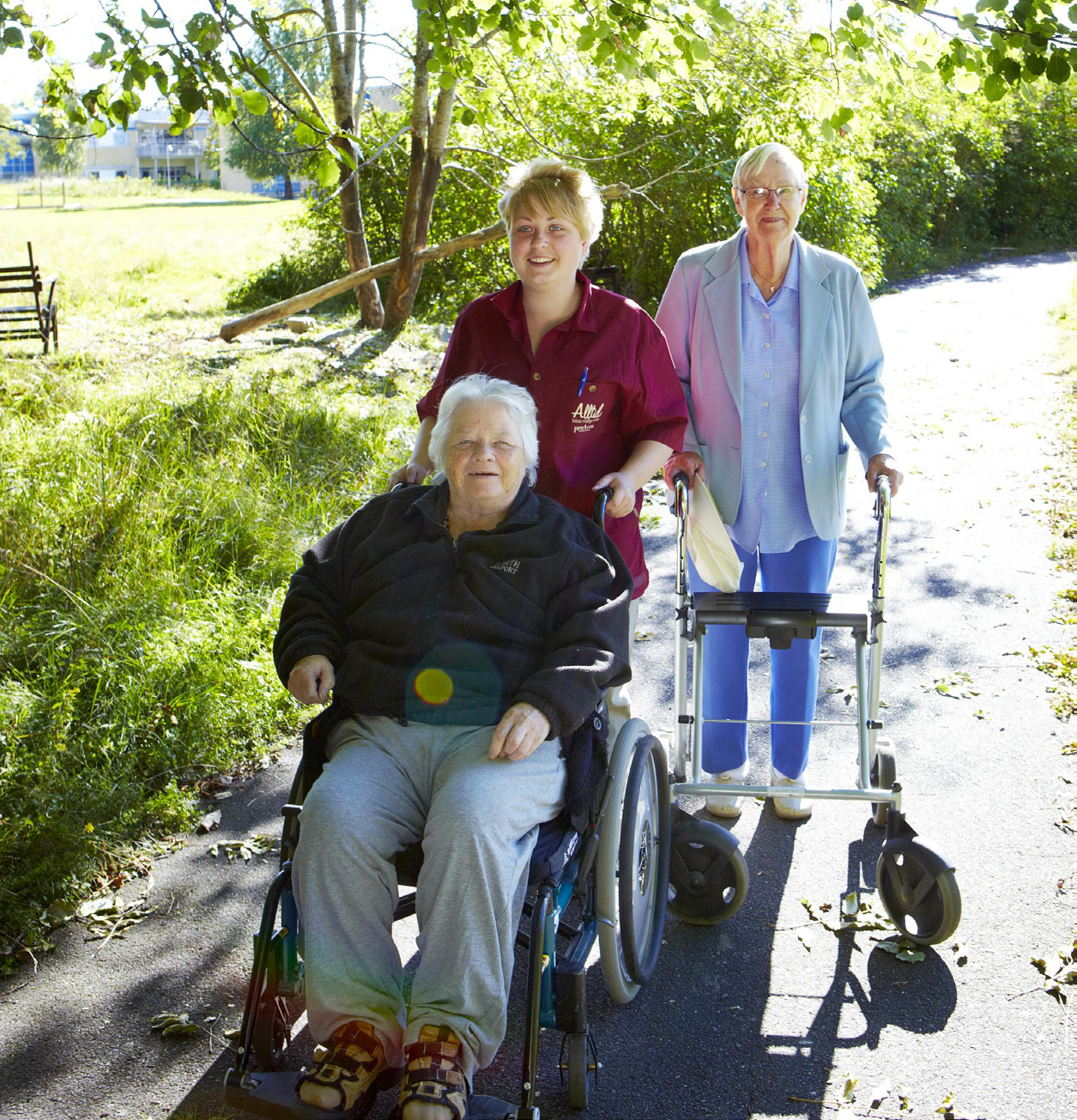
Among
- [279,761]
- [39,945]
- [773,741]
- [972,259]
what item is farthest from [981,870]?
[972,259]

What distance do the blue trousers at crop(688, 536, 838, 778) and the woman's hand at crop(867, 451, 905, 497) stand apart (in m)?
0.33

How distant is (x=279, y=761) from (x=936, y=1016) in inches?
97.6

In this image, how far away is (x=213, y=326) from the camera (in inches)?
475

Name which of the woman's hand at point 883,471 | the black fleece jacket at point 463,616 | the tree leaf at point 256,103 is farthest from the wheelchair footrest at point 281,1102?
the tree leaf at point 256,103

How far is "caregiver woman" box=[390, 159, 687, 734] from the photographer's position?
3.06 m

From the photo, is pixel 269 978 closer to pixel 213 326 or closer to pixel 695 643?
pixel 695 643

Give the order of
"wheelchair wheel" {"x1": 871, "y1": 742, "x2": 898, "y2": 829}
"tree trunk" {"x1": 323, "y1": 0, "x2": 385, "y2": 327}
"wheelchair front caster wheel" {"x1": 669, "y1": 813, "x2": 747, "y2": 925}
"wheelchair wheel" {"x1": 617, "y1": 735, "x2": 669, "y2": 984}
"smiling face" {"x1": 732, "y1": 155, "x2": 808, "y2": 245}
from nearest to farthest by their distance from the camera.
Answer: "wheelchair wheel" {"x1": 617, "y1": 735, "x2": 669, "y2": 984} → "wheelchair front caster wheel" {"x1": 669, "y1": 813, "x2": 747, "y2": 925} → "smiling face" {"x1": 732, "y1": 155, "x2": 808, "y2": 245} → "wheelchair wheel" {"x1": 871, "y1": 742, "x2": 898, "y2": 829} → "tree trunk" {"x1": 323, "y1": 0, "x2": 385, "y2": 327}

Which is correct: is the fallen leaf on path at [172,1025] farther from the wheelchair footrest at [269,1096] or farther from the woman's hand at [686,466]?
the woman's hand at [686,466]

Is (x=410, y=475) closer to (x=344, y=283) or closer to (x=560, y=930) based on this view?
(x=560, y=930)

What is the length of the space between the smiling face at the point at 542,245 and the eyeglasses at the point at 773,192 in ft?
1.94

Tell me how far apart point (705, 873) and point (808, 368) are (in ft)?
5.12

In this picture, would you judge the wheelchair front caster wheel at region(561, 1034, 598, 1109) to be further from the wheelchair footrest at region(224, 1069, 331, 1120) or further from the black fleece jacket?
the black fleece jacket

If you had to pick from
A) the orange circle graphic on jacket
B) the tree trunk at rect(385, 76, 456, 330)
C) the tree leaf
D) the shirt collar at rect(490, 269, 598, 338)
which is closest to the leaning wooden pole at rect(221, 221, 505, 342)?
the tree trunk at rect(385, 76, 456, 330)

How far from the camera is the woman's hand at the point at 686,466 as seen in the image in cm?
348
